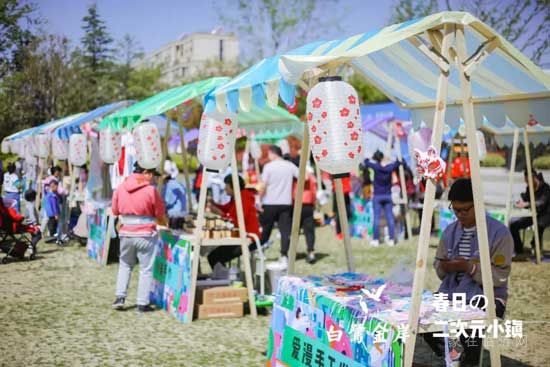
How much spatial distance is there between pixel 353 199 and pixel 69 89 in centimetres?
1530

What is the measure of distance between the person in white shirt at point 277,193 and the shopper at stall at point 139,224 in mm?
3069

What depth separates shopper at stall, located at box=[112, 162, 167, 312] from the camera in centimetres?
721

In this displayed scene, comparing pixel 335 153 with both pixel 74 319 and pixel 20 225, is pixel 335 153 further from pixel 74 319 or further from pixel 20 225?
pixel 20 225

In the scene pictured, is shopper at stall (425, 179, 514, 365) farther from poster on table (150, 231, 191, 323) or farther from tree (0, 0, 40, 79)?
tree (0, 0, 40, 79)

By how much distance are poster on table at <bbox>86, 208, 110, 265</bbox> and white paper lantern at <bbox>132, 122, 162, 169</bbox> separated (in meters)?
2.55

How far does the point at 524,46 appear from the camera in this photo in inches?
672

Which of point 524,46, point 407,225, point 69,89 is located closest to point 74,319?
point 407,225

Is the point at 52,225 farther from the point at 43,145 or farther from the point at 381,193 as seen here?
the point at 381,193

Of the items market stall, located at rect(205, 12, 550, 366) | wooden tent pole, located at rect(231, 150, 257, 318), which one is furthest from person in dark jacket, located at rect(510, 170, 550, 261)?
wooden tent pole, located at rect(231, 150, 257, 318)

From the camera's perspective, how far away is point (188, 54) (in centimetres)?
6072

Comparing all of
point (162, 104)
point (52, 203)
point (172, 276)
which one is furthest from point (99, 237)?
point (172, 276)

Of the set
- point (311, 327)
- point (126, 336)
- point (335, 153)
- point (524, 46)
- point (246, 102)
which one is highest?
point (524, 46)

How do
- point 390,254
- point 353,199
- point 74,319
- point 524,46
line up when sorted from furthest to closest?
point 524,46 < point 353,199 < point 390,254 < point 74,319

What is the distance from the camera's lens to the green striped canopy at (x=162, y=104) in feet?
26.1
